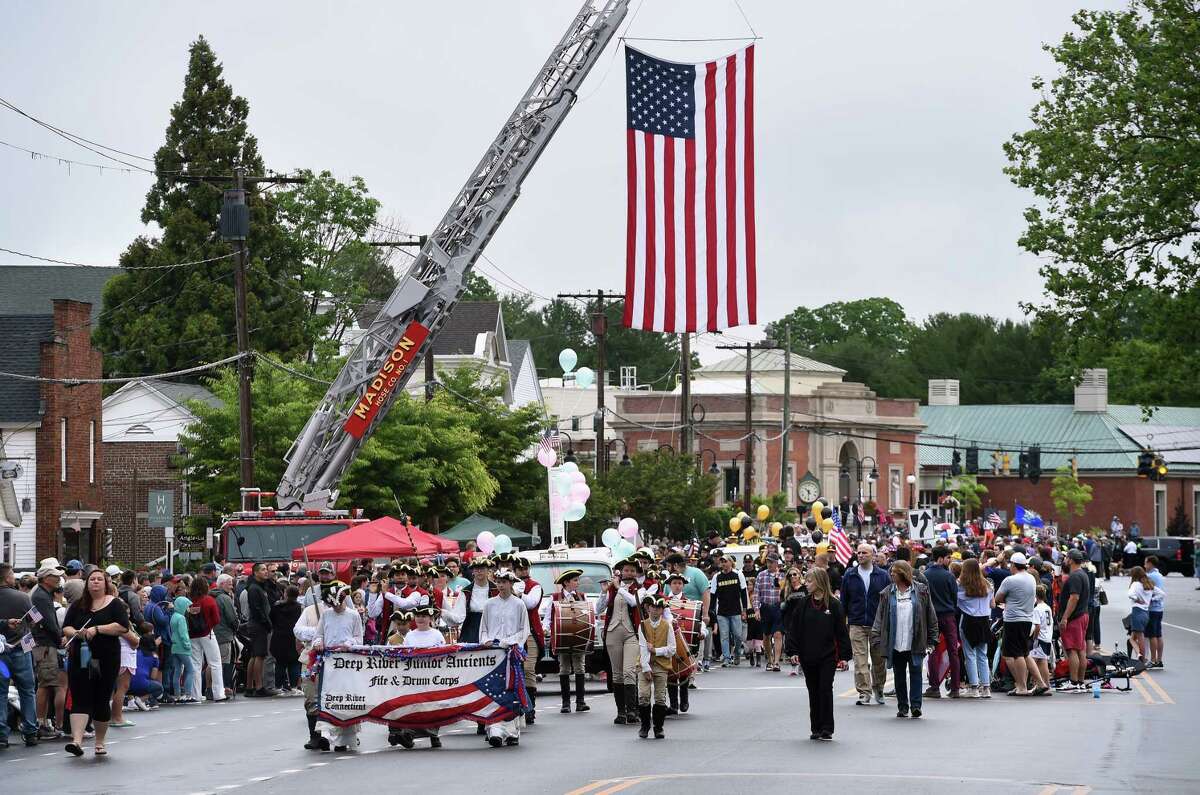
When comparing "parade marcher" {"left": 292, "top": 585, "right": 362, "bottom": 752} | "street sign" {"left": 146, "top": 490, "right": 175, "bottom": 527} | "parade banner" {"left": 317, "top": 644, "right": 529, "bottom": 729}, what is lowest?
"parade banner" {"left": 317, "top": 644, "right": 529, "bottom": 729}

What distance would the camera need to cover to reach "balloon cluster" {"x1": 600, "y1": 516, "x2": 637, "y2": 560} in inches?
1094

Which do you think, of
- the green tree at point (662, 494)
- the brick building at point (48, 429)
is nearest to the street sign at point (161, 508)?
the brick building at point (48, 429)

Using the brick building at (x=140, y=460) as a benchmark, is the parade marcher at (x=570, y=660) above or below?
below

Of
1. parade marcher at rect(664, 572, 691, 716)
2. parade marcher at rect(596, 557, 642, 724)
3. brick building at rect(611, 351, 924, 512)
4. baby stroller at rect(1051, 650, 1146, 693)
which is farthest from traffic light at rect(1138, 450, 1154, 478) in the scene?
parade marcher at rect(596, 557, 642, 724)

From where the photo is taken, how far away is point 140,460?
5650 cm

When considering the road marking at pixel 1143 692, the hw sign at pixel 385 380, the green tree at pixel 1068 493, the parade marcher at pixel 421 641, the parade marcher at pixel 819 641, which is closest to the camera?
the parade marcher at pixel 819 641

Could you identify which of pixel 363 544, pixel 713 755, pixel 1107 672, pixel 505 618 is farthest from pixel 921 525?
pixel 713 755

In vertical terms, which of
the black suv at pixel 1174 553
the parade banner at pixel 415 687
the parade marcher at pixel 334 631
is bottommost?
the black suv at pixel 1174 553

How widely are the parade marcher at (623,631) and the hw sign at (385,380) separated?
48.4 feet

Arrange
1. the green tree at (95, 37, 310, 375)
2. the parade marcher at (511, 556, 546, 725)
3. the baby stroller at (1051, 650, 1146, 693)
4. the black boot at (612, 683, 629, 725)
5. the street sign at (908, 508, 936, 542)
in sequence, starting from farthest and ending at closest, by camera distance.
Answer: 1. the green tree at (95, 37, 310, 375)
2. the street sign at (908, 508, 936, 542)
3. the baby stroller at (1051, 650, 1146, 693)
4. the parade marcher at (511, 556, 546, 725)
5. the black boot at (612, 683, 629, 725)

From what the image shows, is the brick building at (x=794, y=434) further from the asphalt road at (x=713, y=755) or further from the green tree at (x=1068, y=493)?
the asphalt road at (x=713, y=755)

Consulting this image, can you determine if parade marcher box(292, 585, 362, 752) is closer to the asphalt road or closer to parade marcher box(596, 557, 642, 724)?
the asphalt road

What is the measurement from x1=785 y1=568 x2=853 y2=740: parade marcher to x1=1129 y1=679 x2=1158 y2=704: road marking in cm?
548

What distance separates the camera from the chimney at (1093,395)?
113 m
